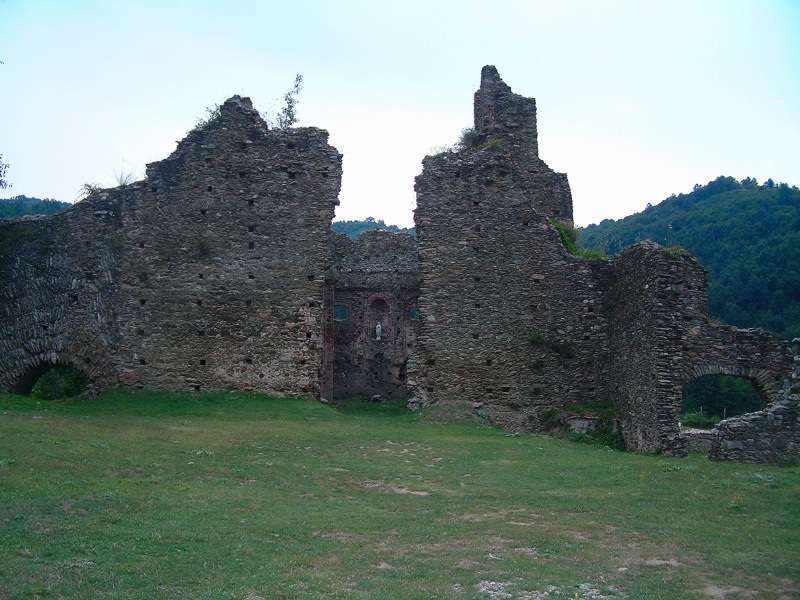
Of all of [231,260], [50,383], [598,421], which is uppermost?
[231,260]

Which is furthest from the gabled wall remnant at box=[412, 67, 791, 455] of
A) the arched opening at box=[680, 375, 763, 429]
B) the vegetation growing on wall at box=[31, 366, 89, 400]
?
the arched opening at box=[680, 375, 763, 429]

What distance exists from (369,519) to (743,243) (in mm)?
49367

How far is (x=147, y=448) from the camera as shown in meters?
13.8

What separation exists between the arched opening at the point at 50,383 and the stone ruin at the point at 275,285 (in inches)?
5.3

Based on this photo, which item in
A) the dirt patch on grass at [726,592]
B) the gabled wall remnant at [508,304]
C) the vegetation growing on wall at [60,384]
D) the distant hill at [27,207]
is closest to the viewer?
the dirt patch on grass at [726,592]

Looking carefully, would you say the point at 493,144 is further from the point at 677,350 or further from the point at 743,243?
the point at 743,243

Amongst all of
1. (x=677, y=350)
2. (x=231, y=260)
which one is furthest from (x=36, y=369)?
(x=677, y=350)

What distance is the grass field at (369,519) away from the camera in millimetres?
7219

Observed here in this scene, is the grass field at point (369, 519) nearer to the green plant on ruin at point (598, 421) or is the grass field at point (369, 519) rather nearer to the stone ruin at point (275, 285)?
the green plant on ruin at point (598, 421)

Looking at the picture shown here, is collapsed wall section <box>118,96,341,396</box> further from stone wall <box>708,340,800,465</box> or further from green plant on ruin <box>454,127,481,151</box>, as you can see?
stone wall <box>708,340,800,465</box>

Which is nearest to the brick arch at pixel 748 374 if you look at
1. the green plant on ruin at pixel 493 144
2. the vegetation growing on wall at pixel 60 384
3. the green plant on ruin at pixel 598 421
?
the green plant on ruin at pixel 598 421

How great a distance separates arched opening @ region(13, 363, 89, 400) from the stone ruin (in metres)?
0.14

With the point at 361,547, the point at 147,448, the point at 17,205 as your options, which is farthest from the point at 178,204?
the point at 17,205

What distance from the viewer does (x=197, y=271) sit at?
2211cm
